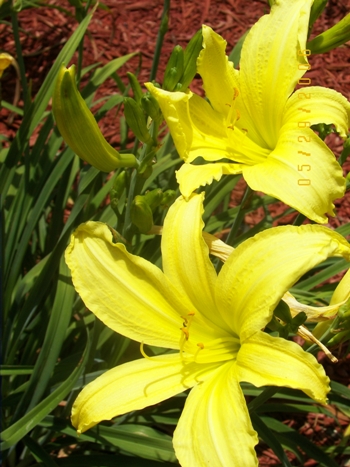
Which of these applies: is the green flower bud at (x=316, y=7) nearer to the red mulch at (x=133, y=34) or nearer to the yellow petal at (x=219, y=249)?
the yellow petal at (x=219, y=249)

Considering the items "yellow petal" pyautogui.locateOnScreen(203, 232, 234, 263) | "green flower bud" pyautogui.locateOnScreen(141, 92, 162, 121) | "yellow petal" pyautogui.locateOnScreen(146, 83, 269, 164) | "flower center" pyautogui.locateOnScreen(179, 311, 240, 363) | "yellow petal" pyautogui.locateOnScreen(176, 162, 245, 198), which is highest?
"green flower bud" pyautogui.locateOnScreen(141, 92, 162, 121)

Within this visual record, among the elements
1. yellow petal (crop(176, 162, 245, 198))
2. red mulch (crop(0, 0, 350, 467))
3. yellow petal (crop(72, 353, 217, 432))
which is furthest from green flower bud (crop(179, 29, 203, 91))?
red mulch (crop(0, 0, 350, 467))

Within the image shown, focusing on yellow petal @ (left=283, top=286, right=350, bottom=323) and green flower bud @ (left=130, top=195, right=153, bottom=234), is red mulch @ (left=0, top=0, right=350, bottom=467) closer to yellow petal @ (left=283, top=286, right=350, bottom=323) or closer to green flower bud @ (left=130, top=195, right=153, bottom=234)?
green flower bud @ (left=130, top=195, right=153, bottom=234)

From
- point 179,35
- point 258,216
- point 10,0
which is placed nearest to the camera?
point 10,0

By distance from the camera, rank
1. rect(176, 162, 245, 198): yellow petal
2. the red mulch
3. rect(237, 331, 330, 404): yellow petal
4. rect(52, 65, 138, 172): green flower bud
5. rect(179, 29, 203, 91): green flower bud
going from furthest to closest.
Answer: the red mulch → rect(179, 29, 203, 91): green flower bud → rect(176, 162, 245, 198): yellow petal → rect(52, 65, 138, 172): green flower bud → rect(237, 331, 330, 404): yellow petal

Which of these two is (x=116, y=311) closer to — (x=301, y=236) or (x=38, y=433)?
(x=301, y=236)

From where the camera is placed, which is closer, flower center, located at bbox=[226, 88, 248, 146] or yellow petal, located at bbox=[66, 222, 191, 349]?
yellow petal, located at bbox=[66, 222, 191, 349]

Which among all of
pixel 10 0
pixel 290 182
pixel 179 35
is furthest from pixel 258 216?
pixel 290 182

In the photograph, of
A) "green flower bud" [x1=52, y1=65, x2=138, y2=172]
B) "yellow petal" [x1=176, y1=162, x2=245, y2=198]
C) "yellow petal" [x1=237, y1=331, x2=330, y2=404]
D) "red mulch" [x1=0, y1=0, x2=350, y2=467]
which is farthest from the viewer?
"red mulch" [x1=0, y1=0, x2=350, y2=467]
